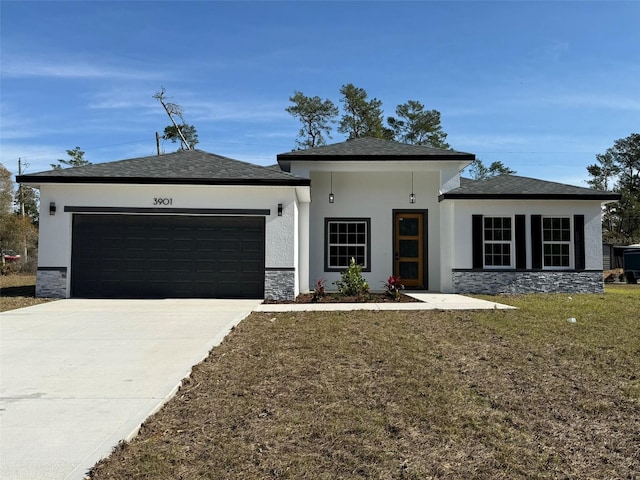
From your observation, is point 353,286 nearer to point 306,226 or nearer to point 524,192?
point 306,226

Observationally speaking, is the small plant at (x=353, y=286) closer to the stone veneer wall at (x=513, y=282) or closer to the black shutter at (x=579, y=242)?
the stone veneer wall at (x=513, y=282)

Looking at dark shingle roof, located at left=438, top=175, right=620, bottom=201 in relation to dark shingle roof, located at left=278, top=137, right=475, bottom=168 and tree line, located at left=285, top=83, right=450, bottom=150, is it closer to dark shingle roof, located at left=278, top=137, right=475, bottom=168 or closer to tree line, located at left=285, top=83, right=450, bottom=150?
dark shingle roof, located at left=278, top=137, right=475, bottom=168

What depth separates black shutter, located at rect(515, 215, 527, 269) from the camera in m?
14.9

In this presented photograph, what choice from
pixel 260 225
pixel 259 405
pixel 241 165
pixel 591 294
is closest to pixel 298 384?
pixel 259 405

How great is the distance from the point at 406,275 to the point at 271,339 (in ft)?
31.1

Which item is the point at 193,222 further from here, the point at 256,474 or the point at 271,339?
the point at 256,474

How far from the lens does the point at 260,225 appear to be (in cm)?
1316

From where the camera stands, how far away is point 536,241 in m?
15.0

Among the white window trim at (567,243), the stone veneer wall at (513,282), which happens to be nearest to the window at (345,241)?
the stone veneer wall at (513,282)

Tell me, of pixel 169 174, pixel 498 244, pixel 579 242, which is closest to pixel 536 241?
pixel 498 244

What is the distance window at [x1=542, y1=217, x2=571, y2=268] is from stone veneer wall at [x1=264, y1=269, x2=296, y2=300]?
8.19 metres

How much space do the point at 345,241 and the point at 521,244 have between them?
18.2ft

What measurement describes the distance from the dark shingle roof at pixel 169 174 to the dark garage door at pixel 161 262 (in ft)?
3.76

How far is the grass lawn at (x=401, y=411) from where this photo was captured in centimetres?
324
